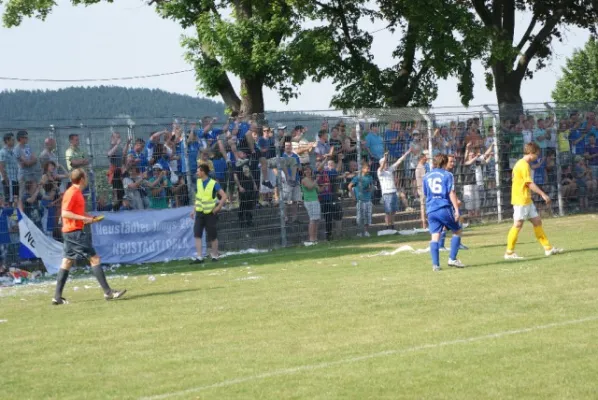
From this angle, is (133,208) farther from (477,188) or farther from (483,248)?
(477,188)

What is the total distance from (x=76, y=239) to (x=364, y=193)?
11414mm

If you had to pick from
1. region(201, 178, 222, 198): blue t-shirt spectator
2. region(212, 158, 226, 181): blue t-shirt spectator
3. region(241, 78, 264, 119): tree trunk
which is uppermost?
region(241, 78, 264, 119): tree trunk

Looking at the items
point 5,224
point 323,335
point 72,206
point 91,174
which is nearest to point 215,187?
point 91,174

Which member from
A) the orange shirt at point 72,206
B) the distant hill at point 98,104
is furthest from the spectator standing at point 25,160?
the distant hill at point 98,104

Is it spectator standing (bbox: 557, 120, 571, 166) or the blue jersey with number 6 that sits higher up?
spectator standing (bbox: 557, 120, 571, 166)

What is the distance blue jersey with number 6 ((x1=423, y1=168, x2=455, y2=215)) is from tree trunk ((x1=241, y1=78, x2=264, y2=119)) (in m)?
15.7

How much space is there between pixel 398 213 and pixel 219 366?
17.2 m

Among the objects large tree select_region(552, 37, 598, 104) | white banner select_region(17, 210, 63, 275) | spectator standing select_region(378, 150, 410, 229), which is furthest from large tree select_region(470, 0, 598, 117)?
large tree select_region(552, 37, 598, 104)

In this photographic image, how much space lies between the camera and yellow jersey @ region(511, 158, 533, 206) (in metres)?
17.9

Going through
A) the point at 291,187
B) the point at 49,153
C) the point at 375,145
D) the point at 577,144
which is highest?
the point at 49,153

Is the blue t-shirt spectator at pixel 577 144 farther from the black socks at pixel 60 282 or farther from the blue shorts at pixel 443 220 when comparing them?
the black socks at pixel 60 282

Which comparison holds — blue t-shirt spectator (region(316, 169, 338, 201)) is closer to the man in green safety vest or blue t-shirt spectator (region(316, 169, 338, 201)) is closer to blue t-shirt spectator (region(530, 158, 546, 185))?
the man in green safety vest

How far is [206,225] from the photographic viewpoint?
2170 centimetres

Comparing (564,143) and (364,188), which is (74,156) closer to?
(364,188)
